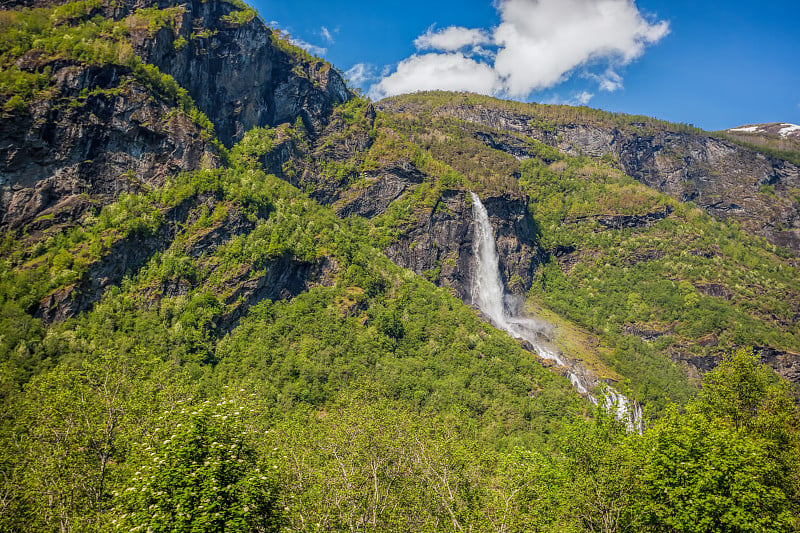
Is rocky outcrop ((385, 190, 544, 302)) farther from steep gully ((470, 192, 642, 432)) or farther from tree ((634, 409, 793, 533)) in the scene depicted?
tree ((634, 409, 793, 533))

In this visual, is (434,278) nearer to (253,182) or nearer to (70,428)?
(253,182)

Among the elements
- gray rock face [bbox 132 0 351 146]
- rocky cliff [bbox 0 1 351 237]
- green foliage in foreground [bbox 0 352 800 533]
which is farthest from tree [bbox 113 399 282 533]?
gray rock face [bbox 132 0 351 146]

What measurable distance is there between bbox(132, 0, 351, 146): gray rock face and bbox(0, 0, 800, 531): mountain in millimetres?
867

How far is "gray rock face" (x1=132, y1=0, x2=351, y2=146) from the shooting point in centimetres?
13888

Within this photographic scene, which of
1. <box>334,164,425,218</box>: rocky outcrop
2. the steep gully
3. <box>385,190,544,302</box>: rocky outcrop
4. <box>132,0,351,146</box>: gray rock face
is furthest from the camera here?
<box>334,164,425,218</box>: rocky outcrop

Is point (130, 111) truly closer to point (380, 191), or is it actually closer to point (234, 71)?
point (234, 71)

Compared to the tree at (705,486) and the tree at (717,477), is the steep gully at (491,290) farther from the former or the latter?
the tree at (705,486)

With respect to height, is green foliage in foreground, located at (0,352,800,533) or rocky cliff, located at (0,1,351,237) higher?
rocky cliff, located at (0,1,351,237)

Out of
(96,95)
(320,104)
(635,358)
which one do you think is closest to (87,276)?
(96,95)

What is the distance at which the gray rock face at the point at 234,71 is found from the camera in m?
139

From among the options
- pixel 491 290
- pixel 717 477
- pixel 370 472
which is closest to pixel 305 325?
pixel 370 472

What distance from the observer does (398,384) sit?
89.6m

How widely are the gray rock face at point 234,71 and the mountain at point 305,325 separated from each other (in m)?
0.87

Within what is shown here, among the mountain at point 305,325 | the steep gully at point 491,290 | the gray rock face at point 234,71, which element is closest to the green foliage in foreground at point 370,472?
the mountain at point 305,325
